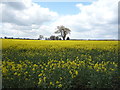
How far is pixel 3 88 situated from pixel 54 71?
1805 millimetres

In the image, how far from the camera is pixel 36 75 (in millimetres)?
5215

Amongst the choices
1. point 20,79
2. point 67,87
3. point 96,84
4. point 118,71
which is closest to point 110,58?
point 118,71

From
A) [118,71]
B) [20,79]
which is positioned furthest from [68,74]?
[118,71]

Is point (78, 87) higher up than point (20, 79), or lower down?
lower down

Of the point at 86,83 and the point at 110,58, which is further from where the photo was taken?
the point at 110,58

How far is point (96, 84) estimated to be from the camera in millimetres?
4902

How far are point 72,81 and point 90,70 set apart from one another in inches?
36.0

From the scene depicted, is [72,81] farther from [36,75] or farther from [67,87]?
[36,75]

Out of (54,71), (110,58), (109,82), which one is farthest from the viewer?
(110,58)

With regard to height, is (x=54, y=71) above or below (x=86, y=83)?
above

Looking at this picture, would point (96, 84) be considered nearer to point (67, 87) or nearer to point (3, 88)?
point (67, 87)

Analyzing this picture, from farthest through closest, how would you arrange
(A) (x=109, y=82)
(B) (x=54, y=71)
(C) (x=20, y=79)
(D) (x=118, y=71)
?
(D) (x=118, y=71)
(B) (x=54, y=71)
(A) (x=109, y=82)
(C) (x=20, y=79)

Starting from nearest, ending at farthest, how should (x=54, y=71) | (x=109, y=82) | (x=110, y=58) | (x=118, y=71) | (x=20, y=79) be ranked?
(x=20, y=79) → (x=109, y=82) → (x=54, y=71) → (x=118, y=71) → (x=110, y=58)

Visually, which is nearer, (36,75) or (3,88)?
(3,88)
